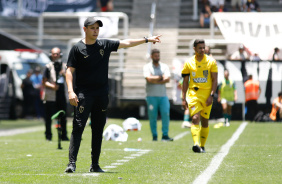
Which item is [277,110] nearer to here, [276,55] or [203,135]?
[276,55]

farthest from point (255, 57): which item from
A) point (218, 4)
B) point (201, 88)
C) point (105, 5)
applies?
point (201, 88)

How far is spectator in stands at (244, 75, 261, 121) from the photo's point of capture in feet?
86.6

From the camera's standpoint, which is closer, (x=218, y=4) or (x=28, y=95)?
(x=28, y=95)

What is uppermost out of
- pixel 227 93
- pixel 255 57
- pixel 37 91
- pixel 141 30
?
pixel 141 30

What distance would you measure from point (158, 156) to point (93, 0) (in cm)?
2164

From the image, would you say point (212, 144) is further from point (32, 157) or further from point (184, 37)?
point (184, 37)

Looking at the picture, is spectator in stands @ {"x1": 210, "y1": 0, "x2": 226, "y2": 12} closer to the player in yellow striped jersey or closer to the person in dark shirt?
the person in dark shirt

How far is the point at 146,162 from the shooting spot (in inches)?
428

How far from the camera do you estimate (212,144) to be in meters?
14.9

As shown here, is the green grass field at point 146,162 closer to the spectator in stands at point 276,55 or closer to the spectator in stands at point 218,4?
the spectator in stands at point 276,55

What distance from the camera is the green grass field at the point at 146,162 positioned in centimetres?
880

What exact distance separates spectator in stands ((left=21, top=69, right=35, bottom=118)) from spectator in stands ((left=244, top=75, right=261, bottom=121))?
28.1 ft

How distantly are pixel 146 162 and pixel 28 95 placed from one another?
63.0 ft

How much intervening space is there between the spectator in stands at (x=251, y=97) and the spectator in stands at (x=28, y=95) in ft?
28.1
